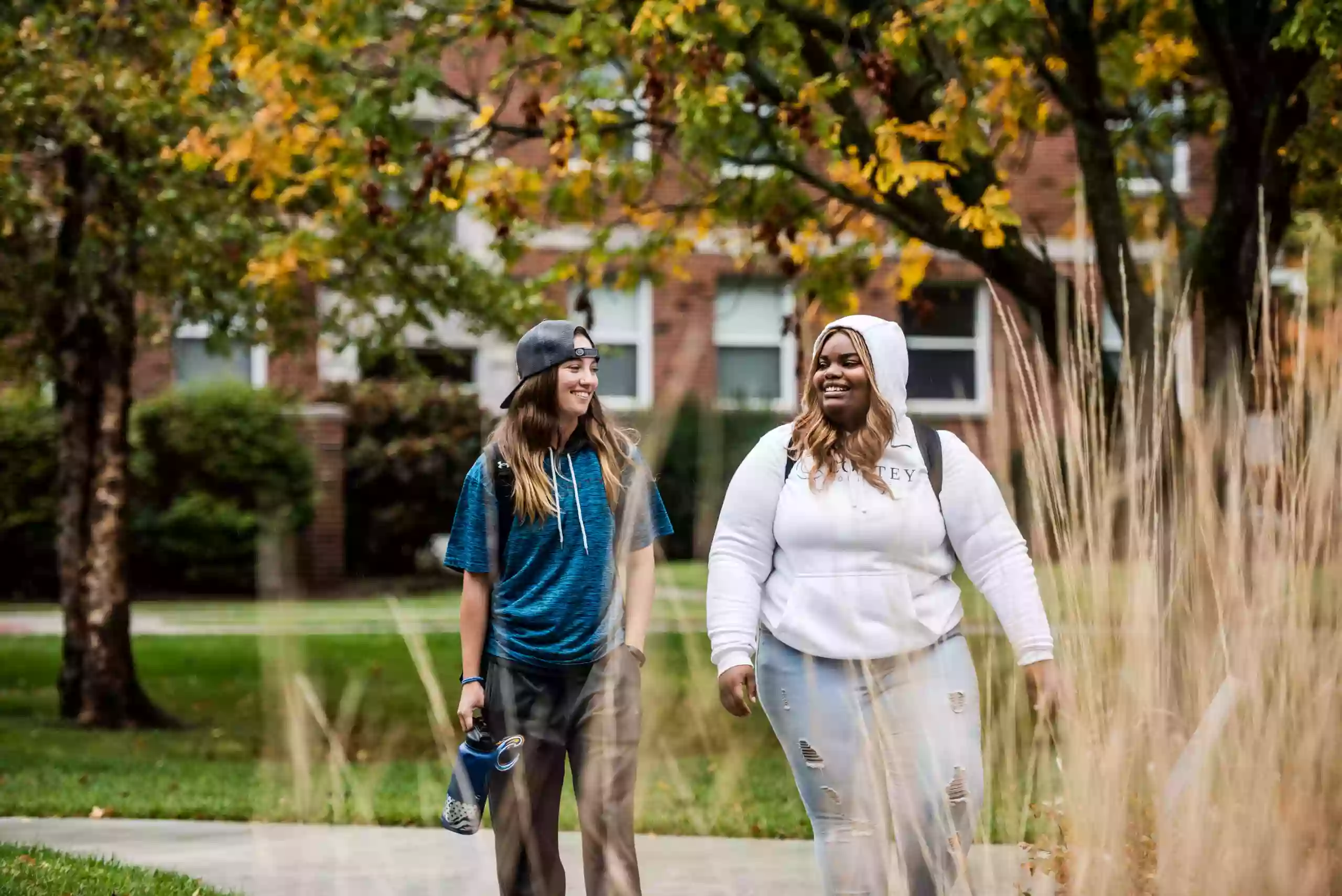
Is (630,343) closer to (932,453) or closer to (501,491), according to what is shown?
(501,491)

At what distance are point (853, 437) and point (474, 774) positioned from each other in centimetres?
123

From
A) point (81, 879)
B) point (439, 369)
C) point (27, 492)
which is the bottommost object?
point (81, 879)

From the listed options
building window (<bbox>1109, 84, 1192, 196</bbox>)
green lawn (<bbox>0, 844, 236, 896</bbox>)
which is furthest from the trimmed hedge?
green lawn (<bbox>0, 844, 236, 896</bbox>)

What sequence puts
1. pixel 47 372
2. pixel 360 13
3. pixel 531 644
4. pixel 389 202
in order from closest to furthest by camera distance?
1. pixel 531 644
2. pixel 360 13
3. pixel 47 372
4. pixel 389 202

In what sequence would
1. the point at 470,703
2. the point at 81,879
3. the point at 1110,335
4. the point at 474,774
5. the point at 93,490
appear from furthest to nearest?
the point at 1110,335, the point at 93,490, the point at 81,879, the point at 470,703, the point at 474,774

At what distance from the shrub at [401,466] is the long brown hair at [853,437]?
18080 mm

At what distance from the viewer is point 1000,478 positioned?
3963mm

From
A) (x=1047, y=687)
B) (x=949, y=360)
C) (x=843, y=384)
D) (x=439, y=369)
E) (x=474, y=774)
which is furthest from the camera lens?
(x=949, y=360)

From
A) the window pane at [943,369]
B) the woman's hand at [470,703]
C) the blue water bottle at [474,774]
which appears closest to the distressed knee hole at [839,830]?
the blue water bottle at [474,774]

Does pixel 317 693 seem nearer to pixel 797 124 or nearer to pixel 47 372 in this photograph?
pixel 797 124

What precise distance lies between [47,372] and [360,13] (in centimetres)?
526

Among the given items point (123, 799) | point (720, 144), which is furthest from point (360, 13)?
point (123, 799)

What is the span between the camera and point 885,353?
13.1 feet

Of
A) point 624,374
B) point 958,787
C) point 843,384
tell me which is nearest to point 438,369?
point 624,374
